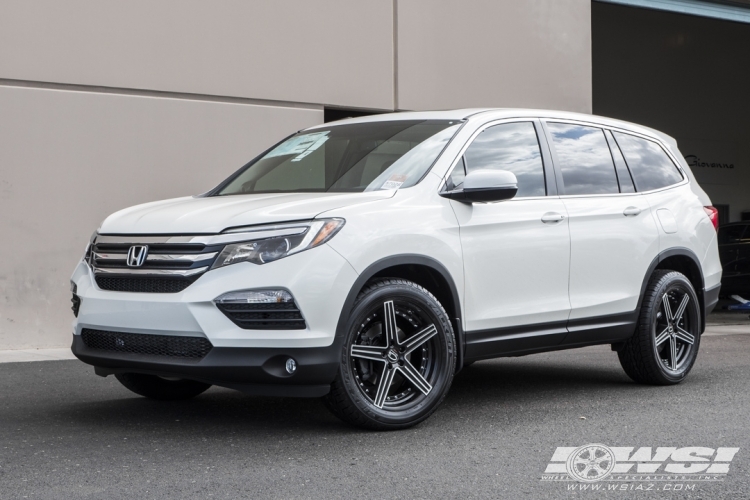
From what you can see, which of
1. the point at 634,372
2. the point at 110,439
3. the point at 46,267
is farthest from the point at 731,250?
the point at 110,439

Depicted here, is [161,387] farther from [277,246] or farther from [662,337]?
[662,337]

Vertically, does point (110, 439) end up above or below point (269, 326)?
below

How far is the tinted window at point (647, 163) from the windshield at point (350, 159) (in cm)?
171

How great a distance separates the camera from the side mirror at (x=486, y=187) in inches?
216

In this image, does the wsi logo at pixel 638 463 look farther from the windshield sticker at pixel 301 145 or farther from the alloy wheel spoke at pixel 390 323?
the windshield sticker at pixel 301 145

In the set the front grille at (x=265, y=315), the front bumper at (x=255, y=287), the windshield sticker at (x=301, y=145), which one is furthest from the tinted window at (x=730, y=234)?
the front grille at (x=265, y=315)

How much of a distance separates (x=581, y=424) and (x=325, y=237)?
6.26 feet

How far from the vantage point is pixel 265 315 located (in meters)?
4.78

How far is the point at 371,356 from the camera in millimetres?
5148

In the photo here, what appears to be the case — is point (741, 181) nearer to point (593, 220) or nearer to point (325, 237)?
point (593, 220)

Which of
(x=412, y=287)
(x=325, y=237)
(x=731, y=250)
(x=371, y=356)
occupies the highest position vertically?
(x=325, y=237)

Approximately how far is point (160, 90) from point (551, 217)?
5547mm

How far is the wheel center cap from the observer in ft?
17.1

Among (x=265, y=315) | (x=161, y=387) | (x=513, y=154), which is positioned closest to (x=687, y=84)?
(x=513, y=154)
